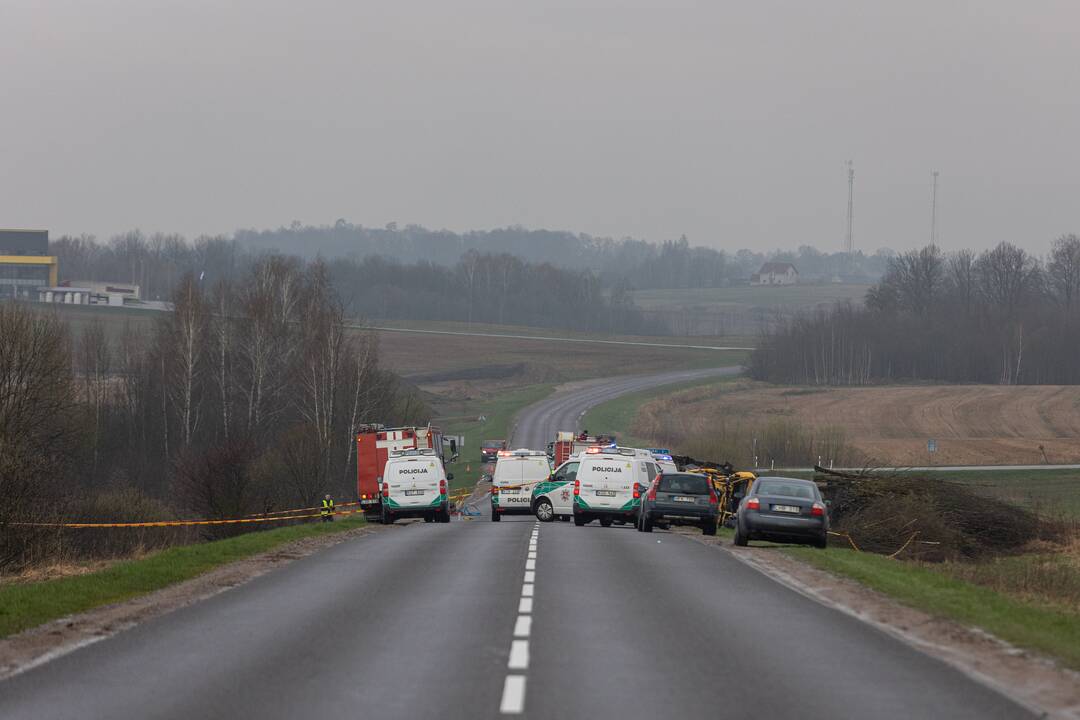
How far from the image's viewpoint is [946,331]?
138375mm

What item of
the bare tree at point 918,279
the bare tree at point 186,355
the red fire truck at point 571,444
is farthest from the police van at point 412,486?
the bare tree at point 918,279

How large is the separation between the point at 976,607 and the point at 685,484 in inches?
650

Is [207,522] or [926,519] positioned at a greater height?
[926,519]

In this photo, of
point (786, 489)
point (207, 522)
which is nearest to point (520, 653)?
point (786, 489)

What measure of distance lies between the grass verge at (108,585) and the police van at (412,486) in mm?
11370

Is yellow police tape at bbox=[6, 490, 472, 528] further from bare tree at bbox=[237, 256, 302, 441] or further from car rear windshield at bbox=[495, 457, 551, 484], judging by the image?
bare tree at bbox=[237, 256, 302, 441]

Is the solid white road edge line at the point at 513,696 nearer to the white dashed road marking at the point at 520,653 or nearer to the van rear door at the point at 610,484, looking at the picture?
the white dashed road marking at the point at 520,653

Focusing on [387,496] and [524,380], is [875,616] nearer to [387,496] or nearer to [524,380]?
[387,496]

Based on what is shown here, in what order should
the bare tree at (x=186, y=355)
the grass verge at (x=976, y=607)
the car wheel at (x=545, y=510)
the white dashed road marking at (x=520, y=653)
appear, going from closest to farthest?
the white dashed road marking at (x=520, y=653), the grass verge at (x=976, y=607), the car wheel at (x=545, y=510), the bare tree at (x=186, y=355)

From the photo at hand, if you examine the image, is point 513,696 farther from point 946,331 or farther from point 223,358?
point 946,331

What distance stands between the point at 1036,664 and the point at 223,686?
22.5 ft

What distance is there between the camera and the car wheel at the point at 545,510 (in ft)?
133

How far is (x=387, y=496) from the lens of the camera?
126ft

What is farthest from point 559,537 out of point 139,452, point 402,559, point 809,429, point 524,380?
point 524,380
